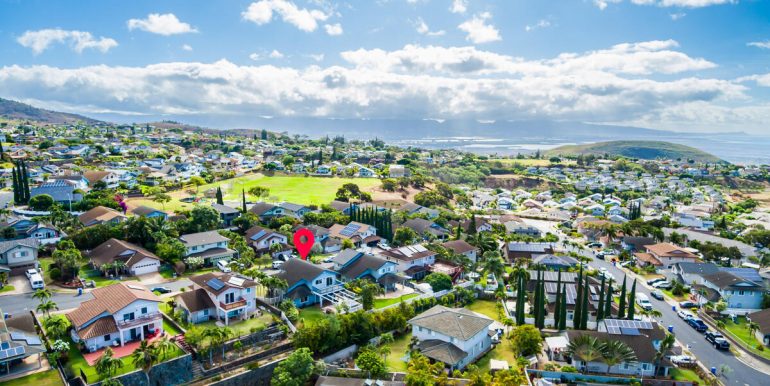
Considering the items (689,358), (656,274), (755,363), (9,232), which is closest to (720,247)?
(656,274)

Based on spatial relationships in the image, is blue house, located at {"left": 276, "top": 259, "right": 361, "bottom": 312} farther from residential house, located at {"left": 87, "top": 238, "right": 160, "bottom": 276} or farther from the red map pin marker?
residential house, located at {"left": 87, "top": 238, "right": 160, "bottom": 276}

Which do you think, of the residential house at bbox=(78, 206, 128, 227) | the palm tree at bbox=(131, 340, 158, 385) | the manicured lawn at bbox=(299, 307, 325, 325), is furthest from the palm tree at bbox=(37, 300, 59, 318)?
the residential house at bbox=(78, 206, 128, 227)

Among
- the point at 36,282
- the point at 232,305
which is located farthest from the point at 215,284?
the point at 36,282

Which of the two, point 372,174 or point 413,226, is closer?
point 413,226

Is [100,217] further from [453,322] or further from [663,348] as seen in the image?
[663,348]

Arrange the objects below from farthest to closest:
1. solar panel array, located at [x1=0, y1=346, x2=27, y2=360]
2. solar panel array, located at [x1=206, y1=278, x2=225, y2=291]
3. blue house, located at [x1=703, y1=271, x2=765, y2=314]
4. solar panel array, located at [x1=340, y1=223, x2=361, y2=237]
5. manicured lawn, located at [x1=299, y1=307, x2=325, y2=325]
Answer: solar panel array, located at [x1=340, y1=223, x2=361, y2=237] < blue house, located at [x1=703, y1=271, x2=765, y2=314] < manicured lawn, located at [x1=299, y1=307, x2=325, y2=325] < solar panel array, located at [x1=206, y1=278, x2=225, y2=291] < solar panel array, located at [x1=0, y1=346, x2=27, y2=360]

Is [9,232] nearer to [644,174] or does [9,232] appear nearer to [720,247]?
[720,247]
